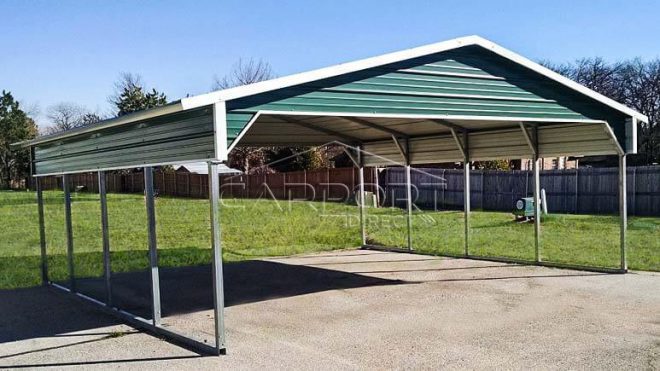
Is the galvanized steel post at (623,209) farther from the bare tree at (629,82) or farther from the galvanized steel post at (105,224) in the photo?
the bare tree at (629,82)

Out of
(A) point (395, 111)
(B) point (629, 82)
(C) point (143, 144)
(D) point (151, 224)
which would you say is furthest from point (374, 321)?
(B) point (629, 82)

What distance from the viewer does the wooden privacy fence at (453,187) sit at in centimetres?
1983

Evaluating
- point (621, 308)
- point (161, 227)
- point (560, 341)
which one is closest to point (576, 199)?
point (161, 227)

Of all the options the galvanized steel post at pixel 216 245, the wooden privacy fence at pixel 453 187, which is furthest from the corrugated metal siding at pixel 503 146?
the wooden privacy fence at pixel 453 187

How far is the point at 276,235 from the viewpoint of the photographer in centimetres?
1611

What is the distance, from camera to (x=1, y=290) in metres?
9.09

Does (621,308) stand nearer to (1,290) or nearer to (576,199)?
(1,290)

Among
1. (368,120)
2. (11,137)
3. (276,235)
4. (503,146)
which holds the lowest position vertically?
(276,235)

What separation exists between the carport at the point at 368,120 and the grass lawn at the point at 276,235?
7.08ft

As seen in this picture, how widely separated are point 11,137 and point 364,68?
133 feet

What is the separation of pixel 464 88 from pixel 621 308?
3040mm

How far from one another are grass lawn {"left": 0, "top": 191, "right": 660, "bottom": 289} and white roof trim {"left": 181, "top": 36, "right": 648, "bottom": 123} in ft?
12.5

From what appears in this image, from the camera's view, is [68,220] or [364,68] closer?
[364,68]

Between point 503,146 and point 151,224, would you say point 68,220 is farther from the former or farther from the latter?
point 503,146
